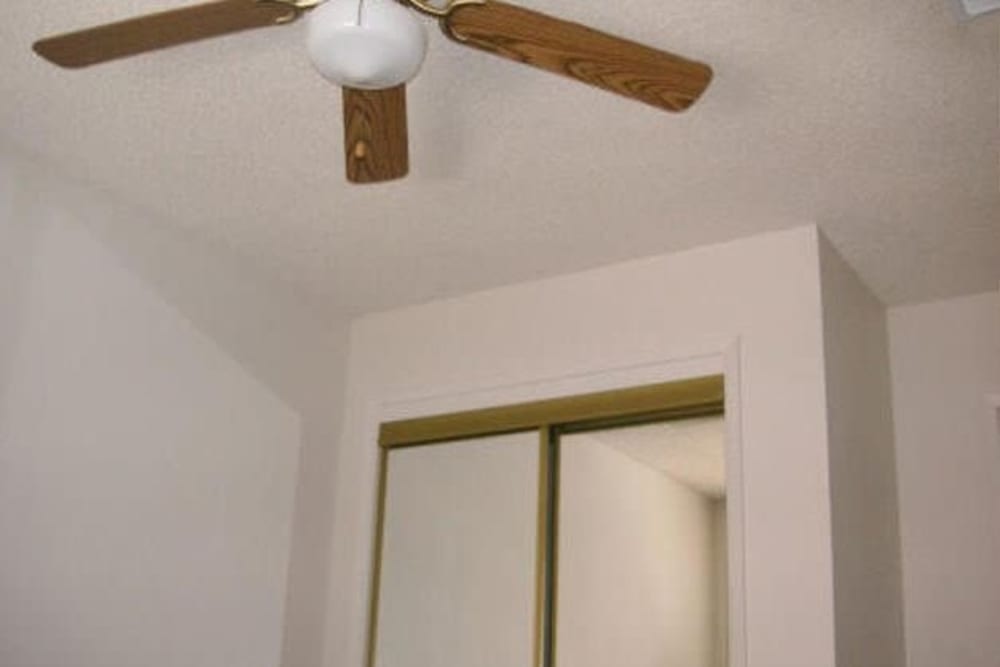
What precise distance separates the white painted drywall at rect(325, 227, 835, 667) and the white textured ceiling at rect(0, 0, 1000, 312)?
0.12 metres

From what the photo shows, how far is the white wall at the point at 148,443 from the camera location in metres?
2.60

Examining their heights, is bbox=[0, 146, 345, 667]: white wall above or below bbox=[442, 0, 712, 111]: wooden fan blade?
below

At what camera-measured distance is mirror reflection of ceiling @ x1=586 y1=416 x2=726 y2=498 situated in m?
2.96

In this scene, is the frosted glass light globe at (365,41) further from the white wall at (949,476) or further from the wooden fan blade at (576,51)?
the white wall at (949,476)

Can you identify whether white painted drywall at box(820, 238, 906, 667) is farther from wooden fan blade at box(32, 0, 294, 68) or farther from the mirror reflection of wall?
wooden fan blade at box(32, 0, 294, 68)

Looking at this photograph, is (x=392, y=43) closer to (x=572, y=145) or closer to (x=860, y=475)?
(x=572, y=145)

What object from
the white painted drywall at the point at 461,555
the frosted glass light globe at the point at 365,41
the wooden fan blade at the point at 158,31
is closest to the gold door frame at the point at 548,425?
the white painted drywall at the point at 461,555

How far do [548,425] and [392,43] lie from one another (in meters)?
1.74

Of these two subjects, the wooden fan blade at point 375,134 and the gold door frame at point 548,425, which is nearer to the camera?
the wooden fan blade at point 375,134

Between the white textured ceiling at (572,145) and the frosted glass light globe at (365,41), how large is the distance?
0.47 metres

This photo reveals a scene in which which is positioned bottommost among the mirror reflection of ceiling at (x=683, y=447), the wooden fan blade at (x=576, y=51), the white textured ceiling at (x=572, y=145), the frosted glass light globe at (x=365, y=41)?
the mirror reflection of ceiling at (x=683, y=447)

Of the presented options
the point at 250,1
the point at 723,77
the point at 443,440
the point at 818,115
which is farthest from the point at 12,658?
the point at 818,115

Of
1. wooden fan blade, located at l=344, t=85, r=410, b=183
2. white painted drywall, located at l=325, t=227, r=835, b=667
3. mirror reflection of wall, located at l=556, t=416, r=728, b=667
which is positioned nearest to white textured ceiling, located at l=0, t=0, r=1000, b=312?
white painted drywall, located at l=325, t=227, r=835, b=667

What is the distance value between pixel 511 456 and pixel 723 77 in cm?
145
